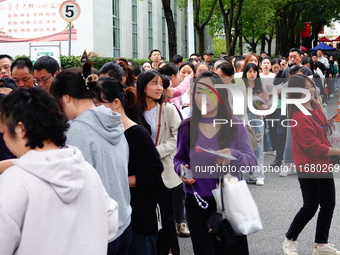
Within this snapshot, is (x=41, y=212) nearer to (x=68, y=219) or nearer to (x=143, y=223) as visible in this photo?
(x=68, y=219)

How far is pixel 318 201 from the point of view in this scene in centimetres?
595

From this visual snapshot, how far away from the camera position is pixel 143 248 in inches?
161

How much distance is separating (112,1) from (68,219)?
30.1m

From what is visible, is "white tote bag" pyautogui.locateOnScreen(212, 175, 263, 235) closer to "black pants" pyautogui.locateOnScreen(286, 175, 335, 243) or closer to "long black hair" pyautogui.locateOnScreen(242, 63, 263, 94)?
"black pants" pyautogui.locateOnScreen(286, 175, 335, 243)

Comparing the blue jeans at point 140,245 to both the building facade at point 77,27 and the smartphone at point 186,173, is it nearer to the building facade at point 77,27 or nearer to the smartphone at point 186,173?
the smartphone at point 186,173


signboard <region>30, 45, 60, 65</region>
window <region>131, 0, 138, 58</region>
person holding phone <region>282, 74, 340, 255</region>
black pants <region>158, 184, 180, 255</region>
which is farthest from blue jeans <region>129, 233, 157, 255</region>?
window <region>131, 0, 138, 58</region>

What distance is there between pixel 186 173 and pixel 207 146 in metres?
0.26

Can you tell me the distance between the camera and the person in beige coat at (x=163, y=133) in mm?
5750

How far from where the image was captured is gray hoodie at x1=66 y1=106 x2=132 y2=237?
3.44m

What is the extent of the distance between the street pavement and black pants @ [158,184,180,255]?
2.63ft

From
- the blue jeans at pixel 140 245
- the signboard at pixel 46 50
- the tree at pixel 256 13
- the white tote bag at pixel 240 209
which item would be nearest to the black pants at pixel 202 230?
the white tote bag at pixel 240 209

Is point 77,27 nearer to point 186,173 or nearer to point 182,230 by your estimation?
point 182,230

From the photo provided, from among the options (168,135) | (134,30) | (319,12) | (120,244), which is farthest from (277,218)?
(319,12)

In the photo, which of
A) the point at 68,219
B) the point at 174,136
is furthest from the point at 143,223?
the point at 174,136
